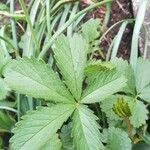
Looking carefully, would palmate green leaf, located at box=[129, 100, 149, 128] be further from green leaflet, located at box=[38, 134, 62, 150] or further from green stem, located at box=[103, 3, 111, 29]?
green stem, located at box=[103, 3, 111, 29]

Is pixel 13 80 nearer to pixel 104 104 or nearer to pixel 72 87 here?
pixel 72 87

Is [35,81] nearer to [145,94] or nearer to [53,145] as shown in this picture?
[53,145]

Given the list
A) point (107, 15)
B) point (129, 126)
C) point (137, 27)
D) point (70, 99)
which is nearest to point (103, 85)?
point (70, 99)

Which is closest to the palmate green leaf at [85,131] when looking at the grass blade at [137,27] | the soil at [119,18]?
the grass blade at [137,27]

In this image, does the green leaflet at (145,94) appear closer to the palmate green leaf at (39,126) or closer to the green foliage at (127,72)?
the green foliage at (127,72)

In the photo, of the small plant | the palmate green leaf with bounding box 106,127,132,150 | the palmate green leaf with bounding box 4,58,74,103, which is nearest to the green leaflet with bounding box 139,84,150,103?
the small plant
